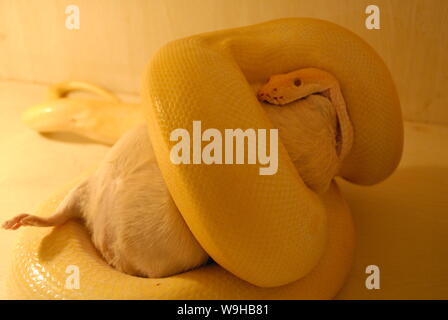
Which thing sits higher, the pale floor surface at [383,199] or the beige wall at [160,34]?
the beige wall at [160,34]

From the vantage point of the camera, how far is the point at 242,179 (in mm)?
979

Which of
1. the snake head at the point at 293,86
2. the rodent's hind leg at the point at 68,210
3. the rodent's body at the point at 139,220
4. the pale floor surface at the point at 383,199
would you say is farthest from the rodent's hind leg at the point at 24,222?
the snake head at the point at 293,86

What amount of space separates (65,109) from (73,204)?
85cm

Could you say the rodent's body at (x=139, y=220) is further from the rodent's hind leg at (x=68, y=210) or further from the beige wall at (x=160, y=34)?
the beige wall at (x=160, y=34)

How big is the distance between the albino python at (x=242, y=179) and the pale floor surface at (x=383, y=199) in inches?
5.3

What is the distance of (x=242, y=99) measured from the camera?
103 centimetres

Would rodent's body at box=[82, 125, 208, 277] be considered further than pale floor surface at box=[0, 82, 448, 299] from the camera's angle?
No

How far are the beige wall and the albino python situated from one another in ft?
2.03

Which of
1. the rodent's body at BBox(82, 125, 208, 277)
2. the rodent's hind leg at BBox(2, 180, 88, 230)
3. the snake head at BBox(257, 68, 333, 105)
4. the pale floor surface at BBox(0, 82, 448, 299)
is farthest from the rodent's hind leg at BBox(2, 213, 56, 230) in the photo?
the snake head at BBox(257, 68, 333, 105)

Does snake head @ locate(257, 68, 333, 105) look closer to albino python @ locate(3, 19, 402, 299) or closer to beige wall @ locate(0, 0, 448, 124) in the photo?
albino python @ locate(3, 19, 402, 299)

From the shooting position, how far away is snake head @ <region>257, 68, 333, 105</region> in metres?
1.17

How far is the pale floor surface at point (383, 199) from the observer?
132cm
